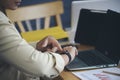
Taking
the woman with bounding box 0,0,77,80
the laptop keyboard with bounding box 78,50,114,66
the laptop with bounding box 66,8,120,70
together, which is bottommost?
the laptop keyboard with bounding box 78,50,114,66

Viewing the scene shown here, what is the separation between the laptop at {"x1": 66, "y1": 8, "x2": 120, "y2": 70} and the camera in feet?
5.20

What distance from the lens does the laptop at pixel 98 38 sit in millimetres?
1584

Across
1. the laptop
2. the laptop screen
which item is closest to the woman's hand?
the laptop

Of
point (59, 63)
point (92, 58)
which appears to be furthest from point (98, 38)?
point (59, 63)

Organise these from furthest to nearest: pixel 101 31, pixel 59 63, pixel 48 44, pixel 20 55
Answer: pixel 101 31
pixel 48 44
pixel 59 63
pixel 20 55

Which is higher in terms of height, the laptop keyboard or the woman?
the woman

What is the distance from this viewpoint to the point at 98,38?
6.02 ft

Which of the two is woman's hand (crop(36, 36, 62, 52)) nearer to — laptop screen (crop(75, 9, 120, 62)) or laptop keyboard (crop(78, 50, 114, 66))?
laptop keyboard (crop(78, 50, 114, 66))

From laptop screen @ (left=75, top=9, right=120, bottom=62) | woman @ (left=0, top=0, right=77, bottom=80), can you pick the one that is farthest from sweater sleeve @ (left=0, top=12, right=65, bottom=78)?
laptop screen @ (left=75, top=9, right=120, bottom=62)

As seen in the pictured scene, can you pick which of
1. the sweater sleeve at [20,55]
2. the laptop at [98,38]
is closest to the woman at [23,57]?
the sweater sleeve at [20,55]

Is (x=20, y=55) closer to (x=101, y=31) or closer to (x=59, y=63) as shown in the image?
(x=59, y=63)

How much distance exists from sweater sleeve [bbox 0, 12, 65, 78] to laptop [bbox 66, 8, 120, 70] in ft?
1.24

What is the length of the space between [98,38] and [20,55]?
0.83 metres

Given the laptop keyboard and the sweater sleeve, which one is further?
the laptop keyboard
